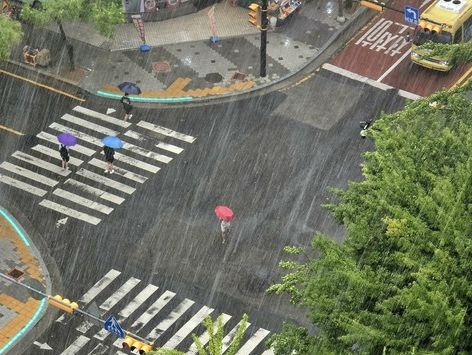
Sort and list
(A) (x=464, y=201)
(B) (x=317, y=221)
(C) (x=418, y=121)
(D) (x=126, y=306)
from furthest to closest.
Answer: (B) (x=317, y=221) → (D) (x=126, y=306) → (C) (x=418, y=121) → (A) (x=464, y=201)

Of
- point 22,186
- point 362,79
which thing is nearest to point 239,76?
Result: point 362,79

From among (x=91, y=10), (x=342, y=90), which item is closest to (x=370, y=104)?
(x=342, y=90)

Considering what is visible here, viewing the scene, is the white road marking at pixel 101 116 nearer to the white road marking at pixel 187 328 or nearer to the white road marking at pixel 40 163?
the white road marking at pixel 40 163

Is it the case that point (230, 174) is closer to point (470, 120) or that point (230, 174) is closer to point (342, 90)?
point (342, 90)

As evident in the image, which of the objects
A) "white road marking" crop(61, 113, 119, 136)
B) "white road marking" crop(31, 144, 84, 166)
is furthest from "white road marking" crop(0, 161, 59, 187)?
"white road marking" crop(61, 113, 119, 136)

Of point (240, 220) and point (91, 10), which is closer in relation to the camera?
point (240, 220)

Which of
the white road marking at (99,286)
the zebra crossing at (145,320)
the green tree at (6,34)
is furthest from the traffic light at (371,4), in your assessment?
the white road marking at (99,286)

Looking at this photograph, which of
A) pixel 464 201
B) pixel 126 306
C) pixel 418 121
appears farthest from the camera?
pixel 126 306
